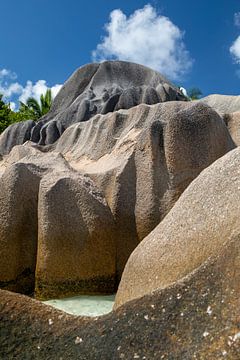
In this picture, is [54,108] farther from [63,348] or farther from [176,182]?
[63,348]

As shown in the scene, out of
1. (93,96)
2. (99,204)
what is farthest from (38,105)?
(99,204)

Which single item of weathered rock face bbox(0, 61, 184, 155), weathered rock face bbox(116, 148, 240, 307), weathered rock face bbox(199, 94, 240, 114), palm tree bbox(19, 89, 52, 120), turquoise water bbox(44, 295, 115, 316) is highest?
palm tree bbox(19, 89, 52, 120)

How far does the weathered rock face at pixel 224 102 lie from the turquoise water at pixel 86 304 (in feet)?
17.1

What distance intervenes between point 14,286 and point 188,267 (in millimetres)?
2345

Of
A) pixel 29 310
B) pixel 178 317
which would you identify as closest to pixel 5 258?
pixel 29 310

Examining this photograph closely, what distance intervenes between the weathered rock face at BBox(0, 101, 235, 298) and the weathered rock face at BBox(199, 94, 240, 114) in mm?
3886

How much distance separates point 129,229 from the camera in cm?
433

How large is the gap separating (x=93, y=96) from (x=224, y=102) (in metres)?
2.55

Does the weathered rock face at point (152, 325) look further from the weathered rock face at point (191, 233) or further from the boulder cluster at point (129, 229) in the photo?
the weathered rock face at point (191, 233)

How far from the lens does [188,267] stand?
2328 mm

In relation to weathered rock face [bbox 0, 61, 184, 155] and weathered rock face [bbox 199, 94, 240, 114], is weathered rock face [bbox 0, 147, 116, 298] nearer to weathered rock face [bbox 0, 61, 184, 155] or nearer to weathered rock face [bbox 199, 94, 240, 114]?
weathered rock face [bbox 0, 61, 184, 155]

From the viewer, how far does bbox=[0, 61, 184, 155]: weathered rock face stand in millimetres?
7855

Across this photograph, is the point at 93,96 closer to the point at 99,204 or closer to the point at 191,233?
the point at 99,204

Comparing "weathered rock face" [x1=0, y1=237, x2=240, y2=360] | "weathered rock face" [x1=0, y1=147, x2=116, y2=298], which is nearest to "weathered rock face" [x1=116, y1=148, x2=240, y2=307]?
"weathered rock face" [x1=0, y1=237, x2=240, y2=360]
